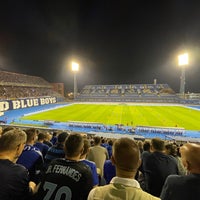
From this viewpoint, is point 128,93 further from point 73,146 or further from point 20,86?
point 73,146

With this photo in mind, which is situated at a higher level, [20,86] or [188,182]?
[20,86]

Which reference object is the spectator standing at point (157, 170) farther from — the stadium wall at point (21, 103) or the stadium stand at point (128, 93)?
the stadium stand at point (128, 93)

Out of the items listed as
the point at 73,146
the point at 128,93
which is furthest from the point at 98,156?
the point at 128,93

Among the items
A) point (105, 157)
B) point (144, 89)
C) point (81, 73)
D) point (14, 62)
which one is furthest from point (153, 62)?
point (105, 157)

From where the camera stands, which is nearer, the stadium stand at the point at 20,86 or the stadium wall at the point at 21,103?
the stadium wall at the point at 21,103

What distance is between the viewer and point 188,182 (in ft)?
5.83

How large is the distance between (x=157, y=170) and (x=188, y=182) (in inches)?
53.3

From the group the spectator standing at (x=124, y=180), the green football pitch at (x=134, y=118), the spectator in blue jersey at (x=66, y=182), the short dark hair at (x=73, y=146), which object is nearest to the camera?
the spectator standing at (x=124, y=180)

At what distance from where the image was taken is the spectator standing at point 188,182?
5.66ft

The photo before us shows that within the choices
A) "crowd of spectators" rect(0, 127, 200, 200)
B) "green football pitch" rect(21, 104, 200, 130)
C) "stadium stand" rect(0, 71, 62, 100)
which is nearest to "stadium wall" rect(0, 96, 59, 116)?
"stadium stand" rect(0, 71, 62, 100)

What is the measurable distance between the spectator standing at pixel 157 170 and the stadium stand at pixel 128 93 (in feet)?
151

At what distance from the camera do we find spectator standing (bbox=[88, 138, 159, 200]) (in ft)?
4.26

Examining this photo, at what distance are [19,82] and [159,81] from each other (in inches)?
2072

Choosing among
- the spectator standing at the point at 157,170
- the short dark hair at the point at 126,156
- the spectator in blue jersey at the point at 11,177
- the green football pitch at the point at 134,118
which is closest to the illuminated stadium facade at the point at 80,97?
the green football pitch at the point at 134,118
